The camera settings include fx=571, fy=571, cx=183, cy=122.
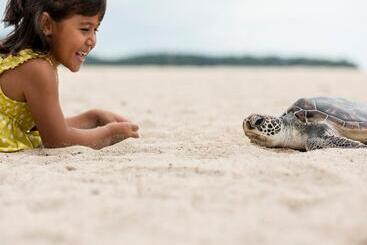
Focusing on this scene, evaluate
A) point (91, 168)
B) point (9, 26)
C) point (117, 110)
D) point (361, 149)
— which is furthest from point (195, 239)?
point (117, 110)

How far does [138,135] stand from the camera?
12.2 ft

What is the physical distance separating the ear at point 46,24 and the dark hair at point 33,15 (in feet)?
0.06

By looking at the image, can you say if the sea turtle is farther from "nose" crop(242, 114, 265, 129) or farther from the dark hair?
the dark hair

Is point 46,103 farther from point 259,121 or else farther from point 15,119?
point 259,121

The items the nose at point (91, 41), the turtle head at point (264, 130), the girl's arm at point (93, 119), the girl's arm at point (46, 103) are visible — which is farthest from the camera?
the girl's arm at point (93, 119)

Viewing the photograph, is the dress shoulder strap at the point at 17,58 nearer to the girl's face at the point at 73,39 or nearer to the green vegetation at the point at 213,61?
the girl's face at the point at 73,39

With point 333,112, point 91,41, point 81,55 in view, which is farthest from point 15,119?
point 333,112

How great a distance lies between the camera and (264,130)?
347cm

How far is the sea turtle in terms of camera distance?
346 cm

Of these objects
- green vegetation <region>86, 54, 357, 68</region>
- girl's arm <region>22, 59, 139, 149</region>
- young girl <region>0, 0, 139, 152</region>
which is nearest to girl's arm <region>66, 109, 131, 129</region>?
young girl <region>0, 0, 139, 152</region>

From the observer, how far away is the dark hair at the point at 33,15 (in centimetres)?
319

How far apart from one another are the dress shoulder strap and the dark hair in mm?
43

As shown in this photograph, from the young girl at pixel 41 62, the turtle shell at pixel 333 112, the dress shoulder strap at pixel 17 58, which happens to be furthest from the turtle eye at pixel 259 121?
the dress shoulder strap at pixel 17 58

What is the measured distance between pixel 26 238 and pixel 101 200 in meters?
0.37
